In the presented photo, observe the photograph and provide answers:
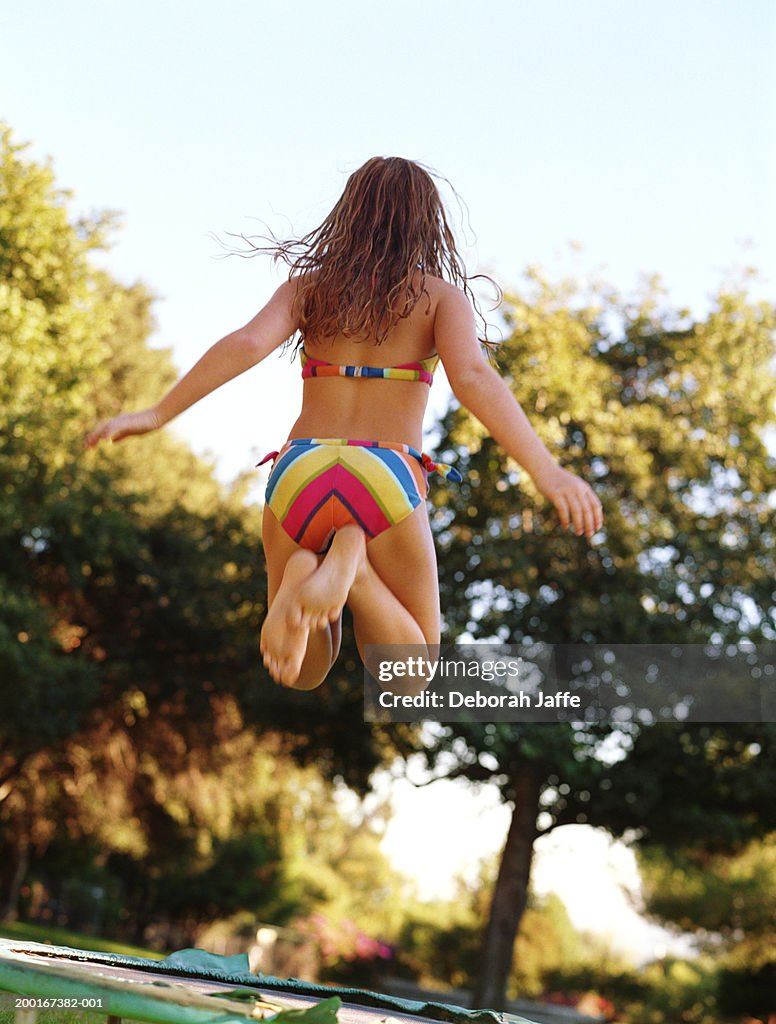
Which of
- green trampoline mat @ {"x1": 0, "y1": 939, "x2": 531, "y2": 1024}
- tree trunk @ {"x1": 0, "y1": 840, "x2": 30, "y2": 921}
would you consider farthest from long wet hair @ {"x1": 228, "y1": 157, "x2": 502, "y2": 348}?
tree trunk @ {"x1": 0, "y1": 840, "x2": 30, "y2": 921}

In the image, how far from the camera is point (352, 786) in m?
16.1

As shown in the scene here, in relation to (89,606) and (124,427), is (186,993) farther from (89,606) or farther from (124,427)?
(89,606)

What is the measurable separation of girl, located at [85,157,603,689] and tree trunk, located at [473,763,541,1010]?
38.0 ft

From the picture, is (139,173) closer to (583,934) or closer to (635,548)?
(635,548)

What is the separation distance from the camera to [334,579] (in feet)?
9.94

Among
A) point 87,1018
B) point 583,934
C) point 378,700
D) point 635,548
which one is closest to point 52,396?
point 378,700

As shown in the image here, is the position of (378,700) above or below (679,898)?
above

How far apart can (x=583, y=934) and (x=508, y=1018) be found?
27452 millimetres

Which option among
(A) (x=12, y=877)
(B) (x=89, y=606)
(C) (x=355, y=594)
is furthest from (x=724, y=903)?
(C) (x=355, y=594)

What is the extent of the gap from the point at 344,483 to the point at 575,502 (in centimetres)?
79

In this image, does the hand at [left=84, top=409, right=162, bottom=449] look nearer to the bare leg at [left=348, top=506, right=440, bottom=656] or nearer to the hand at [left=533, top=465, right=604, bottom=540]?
the bare leg at [left=348, top=506, right=440, bottom=656]

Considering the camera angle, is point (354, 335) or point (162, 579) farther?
point (162, 579)

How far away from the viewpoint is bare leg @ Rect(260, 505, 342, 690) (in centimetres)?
291

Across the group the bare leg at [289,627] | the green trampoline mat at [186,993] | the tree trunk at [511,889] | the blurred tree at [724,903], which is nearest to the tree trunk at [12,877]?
the tree trunk at [511,889]
